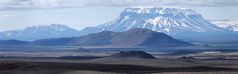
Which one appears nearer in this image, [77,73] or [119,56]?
[77,73]

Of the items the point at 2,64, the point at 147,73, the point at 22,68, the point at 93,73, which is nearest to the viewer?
the point at 93,73

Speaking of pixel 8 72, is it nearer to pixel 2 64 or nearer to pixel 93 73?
pixel 93 73

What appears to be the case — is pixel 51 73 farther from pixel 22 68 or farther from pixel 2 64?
pixel 2 64

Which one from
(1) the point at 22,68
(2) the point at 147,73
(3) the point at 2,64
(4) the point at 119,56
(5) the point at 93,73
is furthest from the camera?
(4) the point at 119,56

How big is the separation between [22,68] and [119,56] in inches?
2614

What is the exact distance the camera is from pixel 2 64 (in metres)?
106

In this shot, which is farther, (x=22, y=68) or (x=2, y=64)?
(x=2, y=64)

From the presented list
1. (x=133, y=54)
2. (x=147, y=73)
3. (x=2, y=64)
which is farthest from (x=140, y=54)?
(x=147, y=73)

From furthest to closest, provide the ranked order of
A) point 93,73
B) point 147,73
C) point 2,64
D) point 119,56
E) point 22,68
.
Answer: point 119,56, point 2,64, point 22,68, point 147,73, point 93,73

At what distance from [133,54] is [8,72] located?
265 ft

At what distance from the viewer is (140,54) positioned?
165m

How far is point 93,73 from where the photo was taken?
8588 cm

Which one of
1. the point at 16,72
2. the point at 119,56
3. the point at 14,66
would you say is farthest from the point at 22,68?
the point at 119,56

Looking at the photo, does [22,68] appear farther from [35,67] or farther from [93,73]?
[93,73]
